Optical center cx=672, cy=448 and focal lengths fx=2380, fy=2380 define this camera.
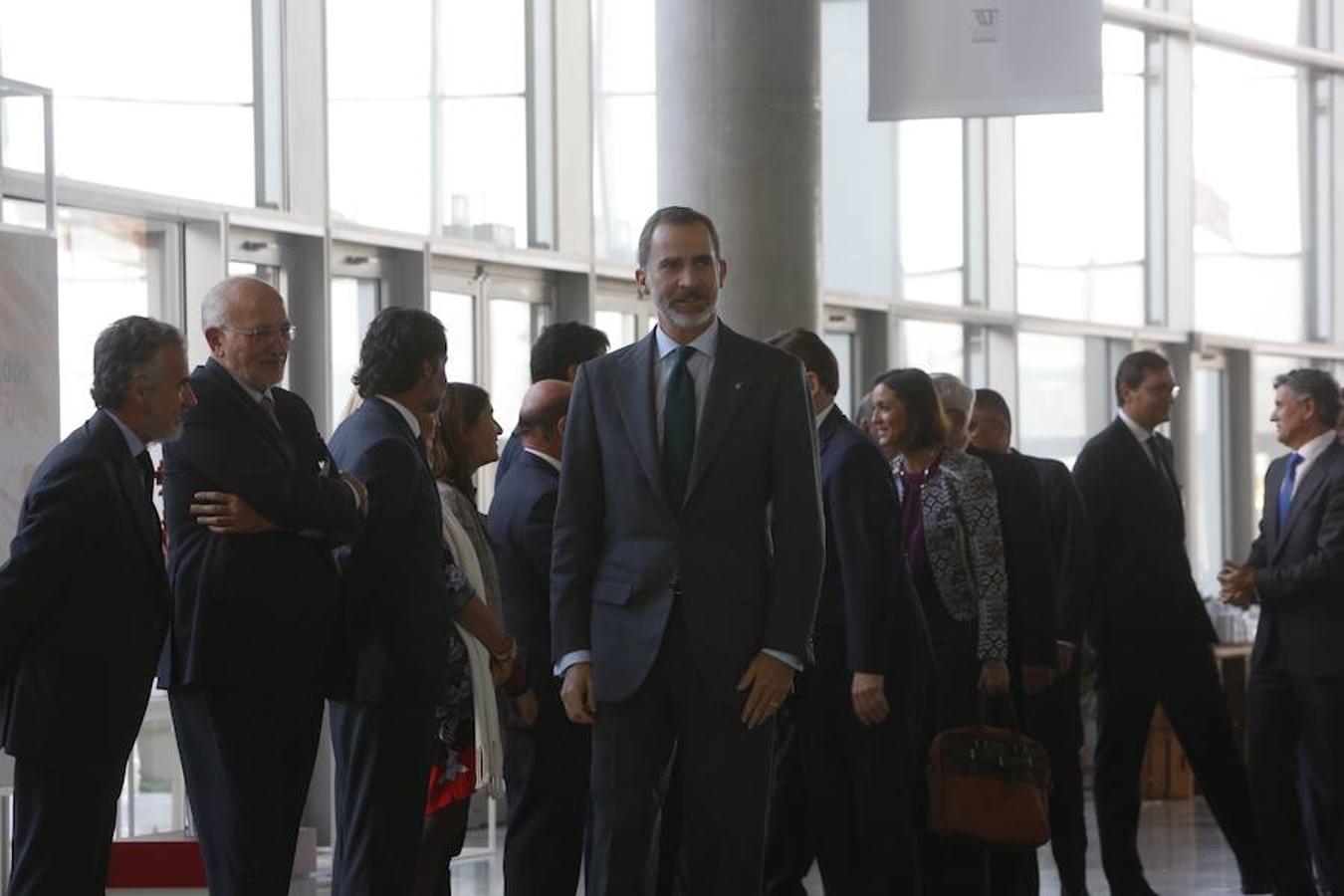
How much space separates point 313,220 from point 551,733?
3.74m

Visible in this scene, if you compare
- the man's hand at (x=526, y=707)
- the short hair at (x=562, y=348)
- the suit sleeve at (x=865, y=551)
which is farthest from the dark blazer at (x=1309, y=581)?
the man's hand at (x=526, y=707)

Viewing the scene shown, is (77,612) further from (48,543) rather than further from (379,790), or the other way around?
(379,790)

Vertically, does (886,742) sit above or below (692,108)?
below

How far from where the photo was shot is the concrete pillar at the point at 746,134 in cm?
828

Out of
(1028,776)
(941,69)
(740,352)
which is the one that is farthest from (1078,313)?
(740,352)

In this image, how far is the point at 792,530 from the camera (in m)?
4.28

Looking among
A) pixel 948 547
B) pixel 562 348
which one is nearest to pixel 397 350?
pixel 562 348

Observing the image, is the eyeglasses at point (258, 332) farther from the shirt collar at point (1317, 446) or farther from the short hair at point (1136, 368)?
the shirt collar at point (1317, 446)

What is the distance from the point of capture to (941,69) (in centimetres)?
808

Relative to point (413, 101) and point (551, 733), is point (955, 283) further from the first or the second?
point (551, 733)

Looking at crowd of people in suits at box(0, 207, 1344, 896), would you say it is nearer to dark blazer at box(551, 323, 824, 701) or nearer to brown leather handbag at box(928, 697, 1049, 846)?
dark blazer at box(551, 323, 824, 701)

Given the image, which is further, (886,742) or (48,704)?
(886,742)

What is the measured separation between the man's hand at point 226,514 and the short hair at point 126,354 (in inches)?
9.8

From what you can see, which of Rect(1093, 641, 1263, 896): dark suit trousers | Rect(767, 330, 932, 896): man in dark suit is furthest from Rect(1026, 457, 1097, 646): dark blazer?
Rect(767, 330, 932, 896): man in dark suit
